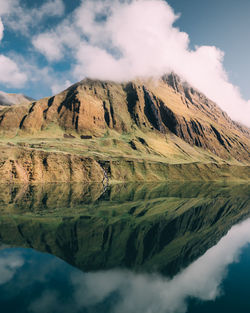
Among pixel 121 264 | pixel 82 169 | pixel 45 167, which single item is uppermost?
pixel 121 264

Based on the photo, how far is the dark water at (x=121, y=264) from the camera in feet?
66.7

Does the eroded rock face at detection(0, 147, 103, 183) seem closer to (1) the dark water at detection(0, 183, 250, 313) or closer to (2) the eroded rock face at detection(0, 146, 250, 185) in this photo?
(2) the eroded rock face at detection(0, 146, 250, 185)

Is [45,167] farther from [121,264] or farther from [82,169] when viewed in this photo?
[121,264]

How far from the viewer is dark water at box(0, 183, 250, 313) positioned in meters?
20.3

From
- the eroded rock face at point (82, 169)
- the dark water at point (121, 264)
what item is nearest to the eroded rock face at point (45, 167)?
the eroded rock face at point (82, 169)

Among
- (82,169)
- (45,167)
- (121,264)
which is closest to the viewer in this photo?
(121,264)

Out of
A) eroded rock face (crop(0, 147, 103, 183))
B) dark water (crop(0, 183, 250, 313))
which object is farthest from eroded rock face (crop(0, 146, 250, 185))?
dark water (crop(0, 183, 250, 313))

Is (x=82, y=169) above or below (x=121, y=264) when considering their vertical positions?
below

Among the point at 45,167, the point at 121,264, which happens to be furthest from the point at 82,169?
the point at 121,264

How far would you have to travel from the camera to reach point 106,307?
19.5 m

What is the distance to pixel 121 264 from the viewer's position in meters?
27.8

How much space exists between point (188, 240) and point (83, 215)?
2548cm

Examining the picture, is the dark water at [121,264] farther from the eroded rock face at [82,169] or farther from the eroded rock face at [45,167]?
the eroded rock face at [82,169]

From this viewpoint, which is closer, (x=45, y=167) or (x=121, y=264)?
(x=121, y=264)
